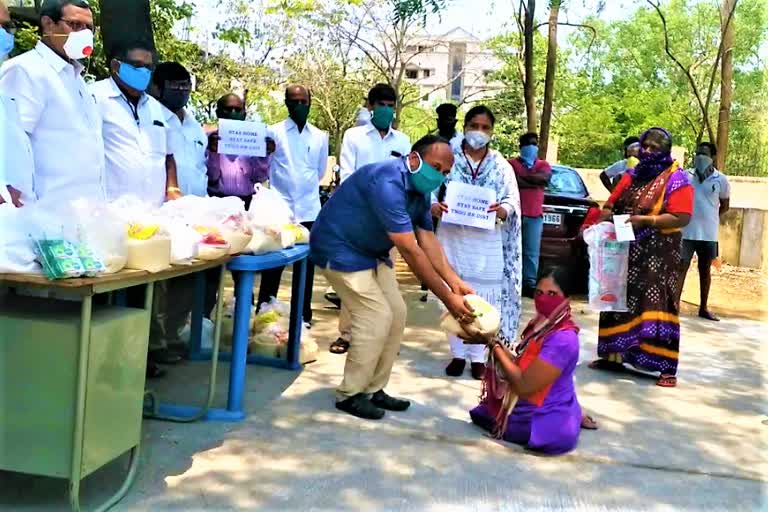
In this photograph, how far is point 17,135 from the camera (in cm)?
334

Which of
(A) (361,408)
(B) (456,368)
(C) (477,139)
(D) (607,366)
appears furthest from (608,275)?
(A) (361,408)

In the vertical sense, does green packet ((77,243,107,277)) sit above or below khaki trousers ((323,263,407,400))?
above

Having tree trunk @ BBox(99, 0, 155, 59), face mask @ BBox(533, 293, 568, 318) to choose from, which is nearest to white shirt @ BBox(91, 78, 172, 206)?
face mask @ BBox(533, 293, 568, 318)

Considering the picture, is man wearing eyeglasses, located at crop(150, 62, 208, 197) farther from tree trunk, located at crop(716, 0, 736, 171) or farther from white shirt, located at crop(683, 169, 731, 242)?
tree trunk, located at crop(716, 0, 736, 171)

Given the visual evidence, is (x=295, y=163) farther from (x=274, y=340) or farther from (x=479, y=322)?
(x=479, y=322)

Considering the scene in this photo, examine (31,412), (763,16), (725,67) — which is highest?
(763,16)

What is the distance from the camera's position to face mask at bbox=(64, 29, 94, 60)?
3.66 m

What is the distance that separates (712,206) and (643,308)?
320 cm

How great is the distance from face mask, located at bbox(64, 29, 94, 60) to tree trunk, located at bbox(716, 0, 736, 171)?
11186mm

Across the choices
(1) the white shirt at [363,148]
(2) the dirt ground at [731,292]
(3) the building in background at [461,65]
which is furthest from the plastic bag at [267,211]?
(3) the building in background at [461,65]

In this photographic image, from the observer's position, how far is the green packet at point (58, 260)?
2.65 metres

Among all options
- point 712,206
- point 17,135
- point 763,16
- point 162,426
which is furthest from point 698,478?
point 763,16

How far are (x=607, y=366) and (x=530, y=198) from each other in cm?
311

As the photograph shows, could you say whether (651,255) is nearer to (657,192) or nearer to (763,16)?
(657,192)
